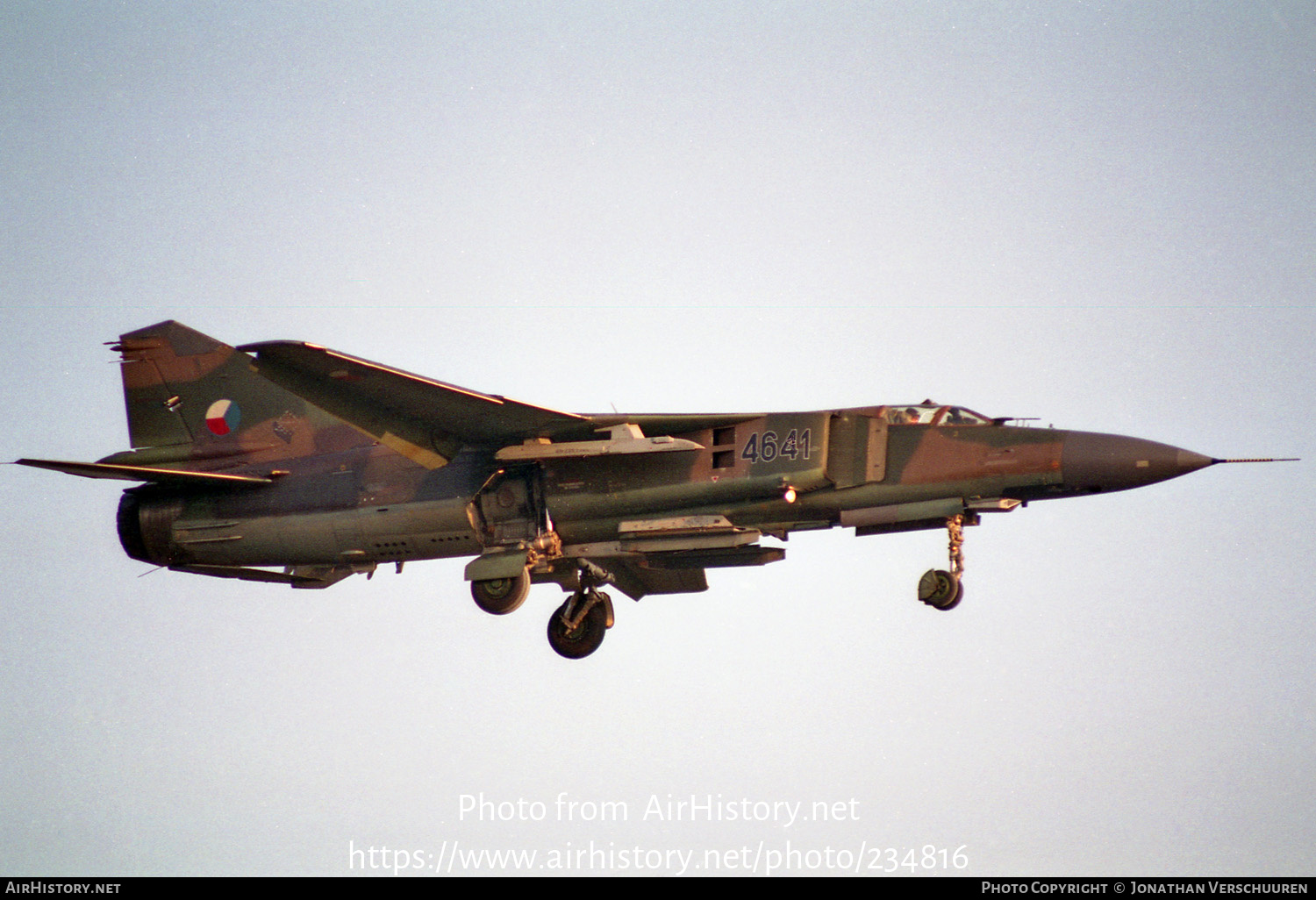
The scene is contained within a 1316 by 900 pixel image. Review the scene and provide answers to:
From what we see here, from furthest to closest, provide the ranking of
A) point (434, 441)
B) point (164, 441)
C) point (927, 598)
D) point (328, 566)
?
point (164, 441) → point (328, 566) → point (434, 441) → point (927, 598)

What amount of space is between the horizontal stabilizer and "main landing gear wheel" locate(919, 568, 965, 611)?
8.81 meters

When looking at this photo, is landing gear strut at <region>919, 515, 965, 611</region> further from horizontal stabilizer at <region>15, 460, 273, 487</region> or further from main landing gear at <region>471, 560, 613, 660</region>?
horizontal stabilizer at <region>15, 460, 273, 487</region>

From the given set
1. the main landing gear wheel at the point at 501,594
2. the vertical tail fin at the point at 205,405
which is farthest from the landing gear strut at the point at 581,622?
the vertical tail fin at the point at 205,405

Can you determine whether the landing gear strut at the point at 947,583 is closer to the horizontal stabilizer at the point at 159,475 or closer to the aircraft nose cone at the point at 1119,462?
the aircraft nose cone at the point at 1119,462

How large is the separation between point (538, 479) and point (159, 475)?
508cm

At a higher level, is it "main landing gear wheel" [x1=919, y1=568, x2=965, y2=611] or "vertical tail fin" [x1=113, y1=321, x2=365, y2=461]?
"vertical tail fin" [x1=113, y1=321, x2=365, y2=461]

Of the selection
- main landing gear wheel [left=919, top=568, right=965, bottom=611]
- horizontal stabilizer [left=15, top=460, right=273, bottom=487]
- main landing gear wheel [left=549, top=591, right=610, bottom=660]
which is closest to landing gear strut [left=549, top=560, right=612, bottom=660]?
main landing gear wheel [left=549, top=591, right=610, bottom=660]

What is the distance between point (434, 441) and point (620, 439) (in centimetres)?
240

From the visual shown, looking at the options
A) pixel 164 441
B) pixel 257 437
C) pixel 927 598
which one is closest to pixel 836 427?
pixel 927 598

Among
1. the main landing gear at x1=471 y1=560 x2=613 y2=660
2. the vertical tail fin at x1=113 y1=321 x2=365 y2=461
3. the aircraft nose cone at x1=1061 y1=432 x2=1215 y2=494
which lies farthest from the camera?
the main landing gear at x1=471 y1=560 x2=613 y2=660

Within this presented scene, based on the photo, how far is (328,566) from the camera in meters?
19.9

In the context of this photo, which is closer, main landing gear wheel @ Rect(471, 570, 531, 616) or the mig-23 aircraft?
the mig-23 aircraft

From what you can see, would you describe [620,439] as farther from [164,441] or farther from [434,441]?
[164,441]

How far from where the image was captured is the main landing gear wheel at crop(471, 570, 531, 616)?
19250 mm
